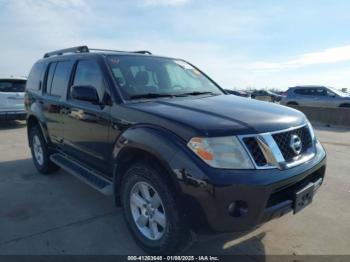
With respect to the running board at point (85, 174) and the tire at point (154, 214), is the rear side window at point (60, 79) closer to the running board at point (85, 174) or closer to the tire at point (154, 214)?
the running board at point (85, 174)

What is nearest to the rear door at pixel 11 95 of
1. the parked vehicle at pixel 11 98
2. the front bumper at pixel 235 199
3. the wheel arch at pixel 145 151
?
the parked vehicle at pixel 11 98

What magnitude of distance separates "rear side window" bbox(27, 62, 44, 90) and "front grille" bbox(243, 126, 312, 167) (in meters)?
4.24

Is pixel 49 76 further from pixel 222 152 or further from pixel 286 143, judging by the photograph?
pixel 286 143

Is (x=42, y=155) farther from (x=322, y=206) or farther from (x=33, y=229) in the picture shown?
(x=322, y=206)

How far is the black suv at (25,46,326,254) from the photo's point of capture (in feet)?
8.09

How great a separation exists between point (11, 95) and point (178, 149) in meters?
9.73

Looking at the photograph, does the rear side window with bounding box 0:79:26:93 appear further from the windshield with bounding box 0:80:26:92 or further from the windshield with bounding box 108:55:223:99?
the windshield with bounding box 108:55:223:99

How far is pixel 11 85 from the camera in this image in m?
10.9

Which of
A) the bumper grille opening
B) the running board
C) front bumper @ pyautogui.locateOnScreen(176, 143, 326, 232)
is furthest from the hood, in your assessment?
the running board

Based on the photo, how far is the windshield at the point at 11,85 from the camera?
1075 cm

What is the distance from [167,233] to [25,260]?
1342 mm

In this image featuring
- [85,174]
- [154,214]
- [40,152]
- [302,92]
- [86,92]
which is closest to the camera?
[154,214]

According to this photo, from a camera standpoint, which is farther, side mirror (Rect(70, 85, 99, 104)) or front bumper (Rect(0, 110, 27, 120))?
front bumper (Rect(0, 110, 27, 120))

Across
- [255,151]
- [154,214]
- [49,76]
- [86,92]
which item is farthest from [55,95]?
[255,151]
